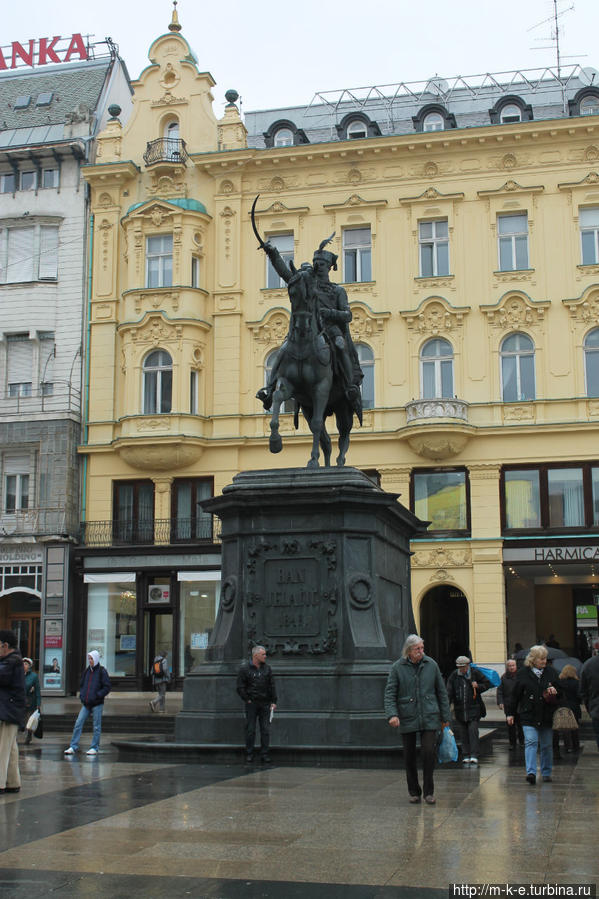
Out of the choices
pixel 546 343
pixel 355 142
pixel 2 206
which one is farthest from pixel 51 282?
pixel 546 343

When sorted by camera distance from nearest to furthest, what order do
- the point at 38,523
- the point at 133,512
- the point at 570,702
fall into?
the point at 570,702 → the point at 38,523 → the point at 133,512

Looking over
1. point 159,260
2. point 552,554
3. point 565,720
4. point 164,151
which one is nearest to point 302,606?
point 565,720

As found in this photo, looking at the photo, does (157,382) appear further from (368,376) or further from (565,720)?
(565,720)

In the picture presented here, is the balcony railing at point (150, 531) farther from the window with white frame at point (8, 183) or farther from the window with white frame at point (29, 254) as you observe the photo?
the window with white frame at point (8, 183)

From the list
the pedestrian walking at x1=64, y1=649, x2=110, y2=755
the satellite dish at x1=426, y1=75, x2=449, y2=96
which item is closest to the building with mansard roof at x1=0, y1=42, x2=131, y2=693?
the satellite dish at x1=426, y1=75, x2=449, y2=96

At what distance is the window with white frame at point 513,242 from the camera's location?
35.6 metres

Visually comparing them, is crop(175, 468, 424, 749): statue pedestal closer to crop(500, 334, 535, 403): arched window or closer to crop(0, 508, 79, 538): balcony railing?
crop(500, 334, 535, 403): arched window

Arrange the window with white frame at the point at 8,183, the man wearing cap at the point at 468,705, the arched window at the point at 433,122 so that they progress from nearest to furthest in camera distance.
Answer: the man wearing cap at the point at 468,705, the arched window at the point at 433,122, the window with white frame at the point at 8,183

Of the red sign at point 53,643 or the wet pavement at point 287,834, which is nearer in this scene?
the wet pavement at point 287,834

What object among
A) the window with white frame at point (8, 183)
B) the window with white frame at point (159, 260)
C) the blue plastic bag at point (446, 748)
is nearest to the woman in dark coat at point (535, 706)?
the blue plastic bag at point (446, 748)

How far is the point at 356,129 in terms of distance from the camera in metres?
38.9

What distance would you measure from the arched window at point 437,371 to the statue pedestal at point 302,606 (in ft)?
67.9

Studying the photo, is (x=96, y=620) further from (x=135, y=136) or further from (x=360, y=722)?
(x=360, y=722)

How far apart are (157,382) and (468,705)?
24195 mm
